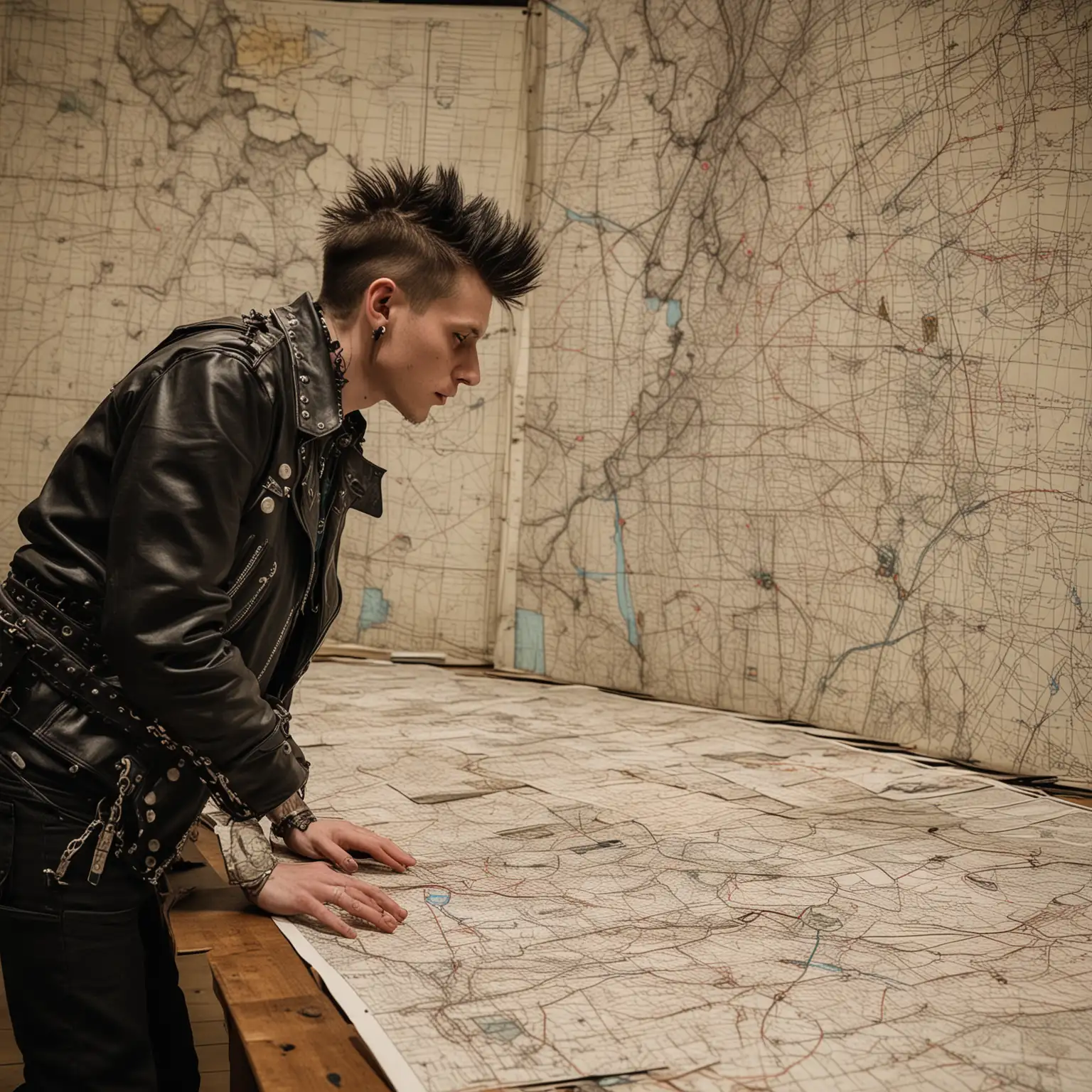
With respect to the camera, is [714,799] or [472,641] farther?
[472,641]

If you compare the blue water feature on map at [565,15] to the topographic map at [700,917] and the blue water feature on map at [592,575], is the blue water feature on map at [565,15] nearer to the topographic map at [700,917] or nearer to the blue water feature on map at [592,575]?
the blue water feature on map at [592,575]

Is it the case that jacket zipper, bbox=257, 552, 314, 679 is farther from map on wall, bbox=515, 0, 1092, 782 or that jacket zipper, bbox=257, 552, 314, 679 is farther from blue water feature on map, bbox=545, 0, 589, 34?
blue water feature on map, bbox=545, 0, 589, 34

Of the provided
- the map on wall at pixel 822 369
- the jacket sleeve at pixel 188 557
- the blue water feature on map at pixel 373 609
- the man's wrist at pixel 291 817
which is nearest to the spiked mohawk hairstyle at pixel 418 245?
the jacket sleeve at pixel 188 557

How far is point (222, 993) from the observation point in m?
1.42

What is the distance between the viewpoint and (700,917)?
1719mm

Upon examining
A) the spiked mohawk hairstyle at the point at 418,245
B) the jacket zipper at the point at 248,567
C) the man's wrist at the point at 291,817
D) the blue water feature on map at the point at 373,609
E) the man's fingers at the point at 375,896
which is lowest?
the man's fingers at the point at 375,896

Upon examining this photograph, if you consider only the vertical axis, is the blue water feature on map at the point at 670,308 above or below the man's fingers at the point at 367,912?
above

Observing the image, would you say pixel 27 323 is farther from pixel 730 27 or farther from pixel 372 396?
pixel 372 396

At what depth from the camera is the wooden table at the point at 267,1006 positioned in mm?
1225

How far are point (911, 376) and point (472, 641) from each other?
1.69m

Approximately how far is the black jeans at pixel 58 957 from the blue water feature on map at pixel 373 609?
2.51 m

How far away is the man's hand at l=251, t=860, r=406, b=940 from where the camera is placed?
62.6 inches

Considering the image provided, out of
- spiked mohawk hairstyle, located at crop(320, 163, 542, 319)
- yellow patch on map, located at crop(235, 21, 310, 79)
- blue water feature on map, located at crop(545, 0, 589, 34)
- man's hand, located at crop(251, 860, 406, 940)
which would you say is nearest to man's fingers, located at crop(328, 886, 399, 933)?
man's hand, located at crop(251, 860, 406, 940)

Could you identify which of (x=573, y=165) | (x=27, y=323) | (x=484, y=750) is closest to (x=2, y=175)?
(x=27, y=323)
